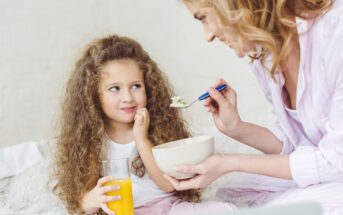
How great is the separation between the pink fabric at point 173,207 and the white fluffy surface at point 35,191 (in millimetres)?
206

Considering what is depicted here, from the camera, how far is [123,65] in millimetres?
1453

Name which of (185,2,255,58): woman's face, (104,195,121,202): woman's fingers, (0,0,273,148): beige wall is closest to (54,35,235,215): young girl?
(104,195,121,202): woman's fingers

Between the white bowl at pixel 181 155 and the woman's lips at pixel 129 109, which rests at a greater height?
the woman's lips at pixel 129 109

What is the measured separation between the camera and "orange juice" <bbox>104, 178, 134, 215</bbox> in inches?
46.4

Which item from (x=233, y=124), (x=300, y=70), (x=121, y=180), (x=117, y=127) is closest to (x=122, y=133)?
(x=117, y=127)

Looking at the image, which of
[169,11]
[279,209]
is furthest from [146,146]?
[169,11]

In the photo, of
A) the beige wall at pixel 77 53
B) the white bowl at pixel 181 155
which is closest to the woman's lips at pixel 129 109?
the white bowl at pixel 181 155

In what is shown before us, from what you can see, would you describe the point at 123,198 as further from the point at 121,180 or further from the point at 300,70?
the point at 300,70

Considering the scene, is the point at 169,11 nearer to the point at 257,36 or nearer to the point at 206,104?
the point at 206,104

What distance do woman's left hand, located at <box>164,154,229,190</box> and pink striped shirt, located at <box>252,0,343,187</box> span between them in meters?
0.19

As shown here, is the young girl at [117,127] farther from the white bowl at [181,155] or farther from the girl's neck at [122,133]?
the white bowl at [181,155]

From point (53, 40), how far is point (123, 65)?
1011mm

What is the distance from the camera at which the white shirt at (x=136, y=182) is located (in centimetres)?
139

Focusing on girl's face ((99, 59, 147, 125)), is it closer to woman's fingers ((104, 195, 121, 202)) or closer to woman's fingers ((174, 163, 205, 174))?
woman's fingers ((104, 195, 121, 202))
